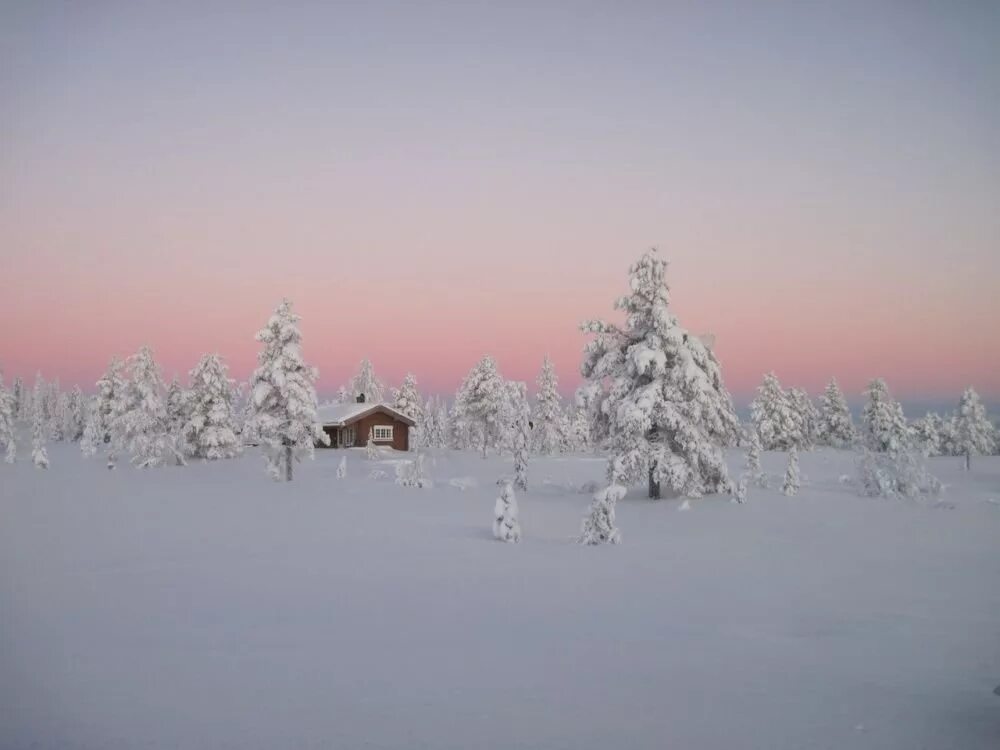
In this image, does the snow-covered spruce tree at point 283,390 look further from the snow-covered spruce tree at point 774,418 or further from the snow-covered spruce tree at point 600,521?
the snow-covered spruce tree at point 774,418

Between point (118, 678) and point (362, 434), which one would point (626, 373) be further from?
point (362, 434)

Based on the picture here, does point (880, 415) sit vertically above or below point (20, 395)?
below

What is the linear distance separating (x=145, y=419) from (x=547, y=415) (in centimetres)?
4446

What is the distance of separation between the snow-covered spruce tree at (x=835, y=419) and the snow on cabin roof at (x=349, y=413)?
52.1 m

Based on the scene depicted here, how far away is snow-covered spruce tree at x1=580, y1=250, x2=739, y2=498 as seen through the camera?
27844 mm

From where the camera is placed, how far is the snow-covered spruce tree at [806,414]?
264 ft

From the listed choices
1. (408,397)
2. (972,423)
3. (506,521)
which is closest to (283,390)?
(506,521)

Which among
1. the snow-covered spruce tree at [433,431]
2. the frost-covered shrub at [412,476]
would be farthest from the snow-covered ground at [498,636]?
the snow-covered spruce tree at [433,431]

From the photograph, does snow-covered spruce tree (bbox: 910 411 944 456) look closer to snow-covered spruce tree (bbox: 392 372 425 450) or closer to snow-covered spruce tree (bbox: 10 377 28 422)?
snow-covered spruce tree (bbox: 392 372 425 450)

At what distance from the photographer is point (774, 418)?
74.3 meters

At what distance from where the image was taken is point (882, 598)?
1260 cm

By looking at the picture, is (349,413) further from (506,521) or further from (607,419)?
(506,521)

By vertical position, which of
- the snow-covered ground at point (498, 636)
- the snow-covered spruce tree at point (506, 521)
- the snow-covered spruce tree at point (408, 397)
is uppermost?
the snow-covered spruce tree at point (408, 397)

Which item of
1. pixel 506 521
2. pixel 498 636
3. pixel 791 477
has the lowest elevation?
pixel 498 636
